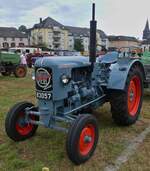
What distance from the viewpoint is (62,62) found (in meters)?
4.16

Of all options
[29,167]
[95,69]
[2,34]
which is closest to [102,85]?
[95,69]

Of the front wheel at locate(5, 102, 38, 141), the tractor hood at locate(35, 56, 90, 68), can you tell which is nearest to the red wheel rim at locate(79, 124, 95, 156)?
the tractor hood at locate(35, 56, 90, 68)

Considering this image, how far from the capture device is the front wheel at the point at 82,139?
364 cm

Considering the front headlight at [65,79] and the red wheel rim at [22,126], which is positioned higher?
the front headlight at [65,79]

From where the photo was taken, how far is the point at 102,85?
5.12 m

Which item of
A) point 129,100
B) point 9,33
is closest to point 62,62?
point 129,100

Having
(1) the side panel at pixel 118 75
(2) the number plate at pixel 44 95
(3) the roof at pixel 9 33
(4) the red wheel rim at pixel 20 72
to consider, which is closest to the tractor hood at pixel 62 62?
(2) the number plate at pixel 44 95

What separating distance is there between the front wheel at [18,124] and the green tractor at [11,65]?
10296 mm

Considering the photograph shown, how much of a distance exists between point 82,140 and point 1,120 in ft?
7.99

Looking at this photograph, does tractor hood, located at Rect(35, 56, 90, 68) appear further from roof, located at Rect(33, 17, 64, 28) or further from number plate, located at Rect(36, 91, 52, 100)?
roof, located at Rect(33, 17, 64, 28)

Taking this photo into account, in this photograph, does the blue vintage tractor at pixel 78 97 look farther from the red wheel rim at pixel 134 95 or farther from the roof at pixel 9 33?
the roof at pixel 9 33

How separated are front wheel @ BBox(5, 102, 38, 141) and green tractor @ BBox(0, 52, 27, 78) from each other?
1030cm

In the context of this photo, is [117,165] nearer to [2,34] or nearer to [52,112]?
[52,112]

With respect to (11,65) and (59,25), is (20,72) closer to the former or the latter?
(11,65)
